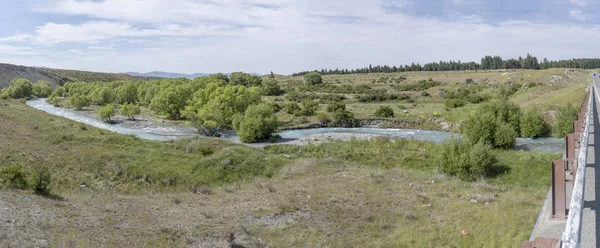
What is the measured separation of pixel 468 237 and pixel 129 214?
38.4 ft

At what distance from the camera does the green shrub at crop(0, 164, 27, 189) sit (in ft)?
57.8

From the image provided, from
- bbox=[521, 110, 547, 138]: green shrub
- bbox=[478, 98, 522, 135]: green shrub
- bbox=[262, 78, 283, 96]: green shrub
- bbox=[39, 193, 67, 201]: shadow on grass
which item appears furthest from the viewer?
bbox=[262, 78, 283, 96]: green shrub

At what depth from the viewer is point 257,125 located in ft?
151

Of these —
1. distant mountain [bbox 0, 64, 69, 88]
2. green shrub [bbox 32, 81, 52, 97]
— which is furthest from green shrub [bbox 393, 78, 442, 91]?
distant mountain [bbox 0, 64, 69, 88]

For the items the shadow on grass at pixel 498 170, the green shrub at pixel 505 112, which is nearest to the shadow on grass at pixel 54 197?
the shadow on grass at pixel 498 170

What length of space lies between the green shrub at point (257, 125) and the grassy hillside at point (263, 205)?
49.9ft

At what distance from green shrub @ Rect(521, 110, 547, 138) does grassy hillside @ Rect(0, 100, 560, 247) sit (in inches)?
504

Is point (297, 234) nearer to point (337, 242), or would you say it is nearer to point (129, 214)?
point (337, 242)

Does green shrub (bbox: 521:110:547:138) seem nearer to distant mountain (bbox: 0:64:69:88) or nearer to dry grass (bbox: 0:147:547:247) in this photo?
dry grass (bbox: 0:147:547:247)

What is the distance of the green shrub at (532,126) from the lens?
42.3m

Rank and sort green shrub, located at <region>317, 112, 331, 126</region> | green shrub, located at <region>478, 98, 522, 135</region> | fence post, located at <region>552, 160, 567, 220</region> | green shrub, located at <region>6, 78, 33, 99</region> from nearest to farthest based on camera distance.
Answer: fence post, located at <region>552, 160, 567, 220</region>
green shrub, located at <region>478, 98, 522, 135</region>
green shrub, located at <region>317, 112, 331, 126</region>
green shrub, located at <region>6, 78, 33, 99</region>

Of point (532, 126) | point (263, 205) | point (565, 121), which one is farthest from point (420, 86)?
point (263, 205)

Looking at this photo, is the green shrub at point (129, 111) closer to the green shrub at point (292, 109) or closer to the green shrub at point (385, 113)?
the green shrub at point (292, 109)

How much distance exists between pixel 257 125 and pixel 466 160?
82.5 feet
